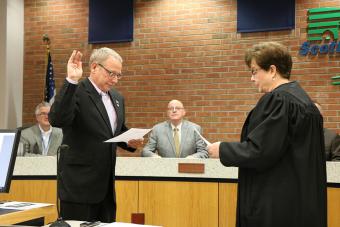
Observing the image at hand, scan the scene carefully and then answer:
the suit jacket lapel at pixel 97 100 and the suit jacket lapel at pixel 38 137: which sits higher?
the suit jacket lapel at pixel 97 100

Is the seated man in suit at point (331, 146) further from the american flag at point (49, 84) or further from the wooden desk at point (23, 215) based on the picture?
the american flag at point (49, 84)

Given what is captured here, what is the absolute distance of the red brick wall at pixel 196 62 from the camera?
6.04 metres

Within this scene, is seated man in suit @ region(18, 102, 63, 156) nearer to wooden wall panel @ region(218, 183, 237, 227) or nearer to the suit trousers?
wooden wall panel @ region(218, 183, 237, 227)

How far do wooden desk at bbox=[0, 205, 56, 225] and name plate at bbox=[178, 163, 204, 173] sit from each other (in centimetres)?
196

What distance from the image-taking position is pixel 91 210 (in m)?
2.83

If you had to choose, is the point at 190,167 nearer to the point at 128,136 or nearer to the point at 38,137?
the point at 128,136

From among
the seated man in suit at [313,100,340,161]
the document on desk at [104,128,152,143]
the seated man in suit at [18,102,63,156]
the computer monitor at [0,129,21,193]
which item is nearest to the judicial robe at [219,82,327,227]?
the document on desk at [104,128,152,143]

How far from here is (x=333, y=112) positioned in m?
5.86

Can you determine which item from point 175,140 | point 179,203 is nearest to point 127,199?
point 179,203

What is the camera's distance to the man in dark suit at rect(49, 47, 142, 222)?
2.72m

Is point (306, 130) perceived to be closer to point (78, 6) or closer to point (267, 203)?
point (267, 203)

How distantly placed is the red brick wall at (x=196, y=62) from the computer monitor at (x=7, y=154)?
4275 millimetres

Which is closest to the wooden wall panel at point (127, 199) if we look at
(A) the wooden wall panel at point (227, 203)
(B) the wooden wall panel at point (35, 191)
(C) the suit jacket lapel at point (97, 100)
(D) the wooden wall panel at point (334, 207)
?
(B) the wooden wall panel at point (35, 191)

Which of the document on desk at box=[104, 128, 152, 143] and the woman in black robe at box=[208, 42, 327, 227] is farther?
the document on desk at box=[104, 128, 152, 143]
